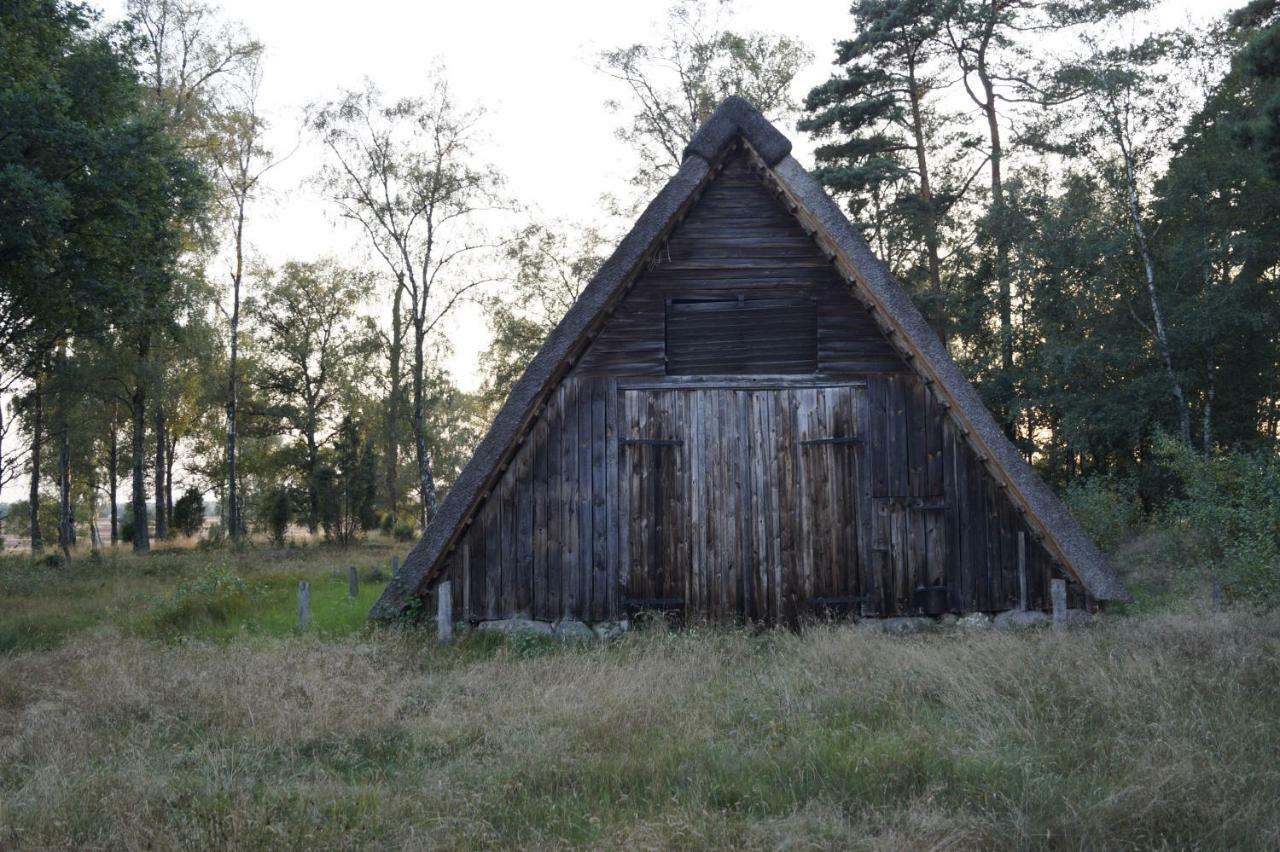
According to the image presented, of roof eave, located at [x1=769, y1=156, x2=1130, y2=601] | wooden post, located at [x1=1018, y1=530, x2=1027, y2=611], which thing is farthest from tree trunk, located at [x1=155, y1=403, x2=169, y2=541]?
wooden post, located at [x1=1018, y1=530, x2=1027, y2=611]

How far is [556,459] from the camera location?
995 centimetres

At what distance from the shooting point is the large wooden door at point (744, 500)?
32.7ft

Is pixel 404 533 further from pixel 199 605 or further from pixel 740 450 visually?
pixel 740 450

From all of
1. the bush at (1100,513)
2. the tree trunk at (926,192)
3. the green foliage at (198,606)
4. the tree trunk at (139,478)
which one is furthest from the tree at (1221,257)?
the tree trunk at (139,478)

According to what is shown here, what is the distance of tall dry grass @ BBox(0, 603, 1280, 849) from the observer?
14.6 ft

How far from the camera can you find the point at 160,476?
3331 centimetres

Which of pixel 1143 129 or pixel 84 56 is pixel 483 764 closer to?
pixel 84 56

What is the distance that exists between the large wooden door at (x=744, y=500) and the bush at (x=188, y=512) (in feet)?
106

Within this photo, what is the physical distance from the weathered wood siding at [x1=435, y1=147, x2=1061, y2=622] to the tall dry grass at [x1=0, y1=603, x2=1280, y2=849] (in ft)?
4.68

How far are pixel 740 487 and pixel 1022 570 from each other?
3223 mm

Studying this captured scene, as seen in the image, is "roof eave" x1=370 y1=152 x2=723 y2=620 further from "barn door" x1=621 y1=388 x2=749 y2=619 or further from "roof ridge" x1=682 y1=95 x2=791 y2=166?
"barn door" x1=621 y1=388 x2=749 y2=619

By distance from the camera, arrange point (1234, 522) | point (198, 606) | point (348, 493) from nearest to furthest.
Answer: point (198, 606), point (1234, 522), point (348, 493)

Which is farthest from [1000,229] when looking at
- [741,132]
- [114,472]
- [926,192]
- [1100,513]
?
[114,472]

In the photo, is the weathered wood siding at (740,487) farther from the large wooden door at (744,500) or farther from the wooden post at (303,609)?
the wooden post at (303,609)
